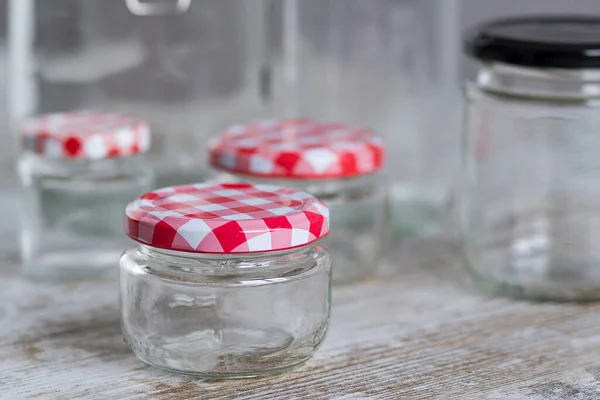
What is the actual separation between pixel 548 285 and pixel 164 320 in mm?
386

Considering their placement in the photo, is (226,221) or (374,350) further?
(374,350)

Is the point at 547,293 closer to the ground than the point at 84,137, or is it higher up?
closer to the ground

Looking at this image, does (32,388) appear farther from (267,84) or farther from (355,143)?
(267,84)

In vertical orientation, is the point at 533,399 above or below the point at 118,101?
below

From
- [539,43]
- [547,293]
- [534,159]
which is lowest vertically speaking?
[547,293]

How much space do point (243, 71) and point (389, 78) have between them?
0.17m

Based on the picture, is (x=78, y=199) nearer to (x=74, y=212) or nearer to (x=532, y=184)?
(x=74, y=212)

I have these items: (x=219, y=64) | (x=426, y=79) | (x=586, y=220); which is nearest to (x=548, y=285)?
(x=586, y=220)

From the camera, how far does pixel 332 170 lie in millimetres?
903

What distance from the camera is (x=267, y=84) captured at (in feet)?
3.78

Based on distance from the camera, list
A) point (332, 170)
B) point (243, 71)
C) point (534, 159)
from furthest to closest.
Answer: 1. point (243, 71)
2. point (534, 159)
3. point (332, 170)

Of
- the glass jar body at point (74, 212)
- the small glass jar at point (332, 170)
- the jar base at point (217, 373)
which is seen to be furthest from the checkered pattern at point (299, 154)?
the jar base at point (217, 373)

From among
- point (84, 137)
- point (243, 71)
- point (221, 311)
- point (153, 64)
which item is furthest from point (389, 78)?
point (221, 311)

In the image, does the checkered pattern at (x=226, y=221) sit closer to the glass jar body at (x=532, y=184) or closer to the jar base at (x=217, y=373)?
the jar base at (x=217, y=373)
